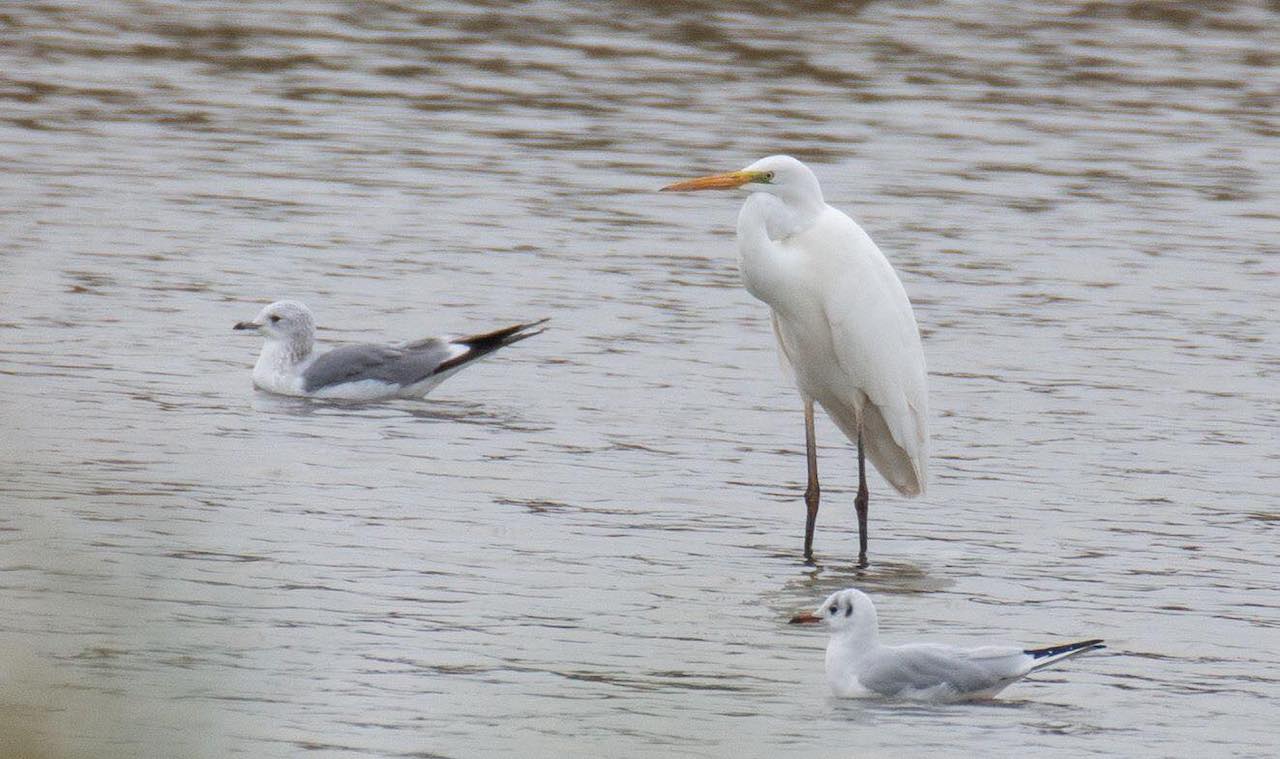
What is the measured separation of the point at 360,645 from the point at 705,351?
6.04 meters

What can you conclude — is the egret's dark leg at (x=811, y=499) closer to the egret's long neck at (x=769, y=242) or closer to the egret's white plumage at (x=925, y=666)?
the egret's long neck at (x=769, y=242)

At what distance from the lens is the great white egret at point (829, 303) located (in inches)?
336

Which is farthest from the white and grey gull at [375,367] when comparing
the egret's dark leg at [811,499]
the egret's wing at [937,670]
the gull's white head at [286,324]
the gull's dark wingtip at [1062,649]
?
the gull's dark wingtip at [1062,649]

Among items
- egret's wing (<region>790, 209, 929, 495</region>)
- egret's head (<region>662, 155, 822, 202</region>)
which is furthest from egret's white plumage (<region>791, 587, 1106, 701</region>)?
egret's head (<region>662, 155, 822, 202</region>)

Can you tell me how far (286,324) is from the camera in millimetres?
11633

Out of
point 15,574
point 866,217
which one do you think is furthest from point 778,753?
point 866,217

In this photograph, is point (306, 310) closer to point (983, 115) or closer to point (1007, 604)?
point (1007, 604)

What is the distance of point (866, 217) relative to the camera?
17.2m

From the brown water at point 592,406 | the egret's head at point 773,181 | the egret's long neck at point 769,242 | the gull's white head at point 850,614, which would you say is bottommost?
the brown water at point 592,406

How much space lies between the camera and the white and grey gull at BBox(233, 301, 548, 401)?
11.3 m

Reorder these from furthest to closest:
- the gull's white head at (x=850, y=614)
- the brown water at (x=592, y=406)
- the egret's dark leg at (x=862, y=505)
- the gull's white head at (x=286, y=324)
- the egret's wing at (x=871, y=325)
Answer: the gull's white head at (x=286, y=324) → the egret's dark leg at (x=862, y=505) → the egret's wing at (x=871, y=325) → the gull's white head at (x=850, y=614) → the brown water at (x=592, y=406)

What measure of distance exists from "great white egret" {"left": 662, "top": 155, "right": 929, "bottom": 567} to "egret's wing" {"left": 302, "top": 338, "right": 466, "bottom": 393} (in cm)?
A: 276

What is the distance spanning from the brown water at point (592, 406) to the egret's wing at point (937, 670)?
0.32ft

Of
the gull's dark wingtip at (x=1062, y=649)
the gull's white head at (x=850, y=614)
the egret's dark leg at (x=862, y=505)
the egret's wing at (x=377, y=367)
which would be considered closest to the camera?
the gull's dark wingtip at (x=1062, y=649)
